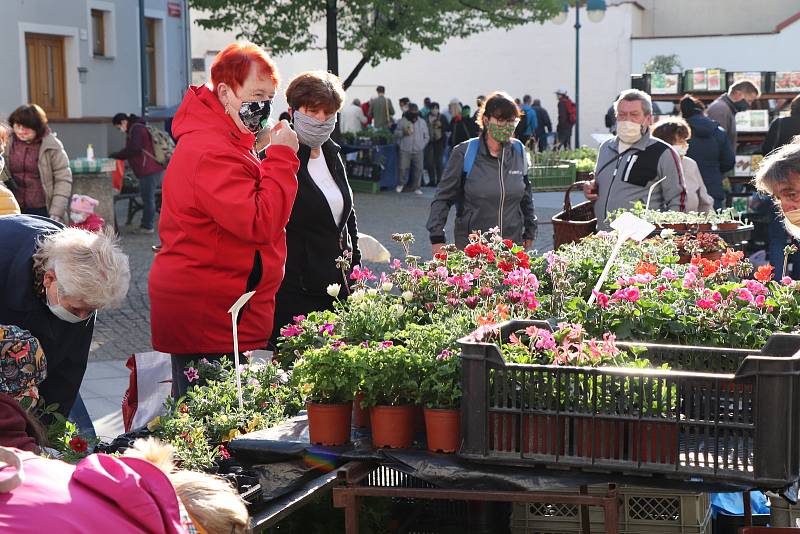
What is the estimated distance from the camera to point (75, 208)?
8.85 metres

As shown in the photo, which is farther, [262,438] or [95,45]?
[95,45]

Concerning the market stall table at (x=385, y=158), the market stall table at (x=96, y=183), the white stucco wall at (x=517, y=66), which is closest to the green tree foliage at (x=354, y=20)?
the market stall table at (x=385, y=158)

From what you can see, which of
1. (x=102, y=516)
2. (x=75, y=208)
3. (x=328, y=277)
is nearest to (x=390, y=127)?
(x=75, y=208)

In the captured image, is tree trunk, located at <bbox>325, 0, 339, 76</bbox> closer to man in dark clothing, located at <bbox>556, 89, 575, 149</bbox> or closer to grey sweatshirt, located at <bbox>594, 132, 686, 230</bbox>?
man in dark clothing, located at <bbox>556, 89, 575, 149</bbox>

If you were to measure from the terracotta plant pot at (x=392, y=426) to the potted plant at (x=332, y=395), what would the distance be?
0.26 feet

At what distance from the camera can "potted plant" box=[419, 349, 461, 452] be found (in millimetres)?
2986

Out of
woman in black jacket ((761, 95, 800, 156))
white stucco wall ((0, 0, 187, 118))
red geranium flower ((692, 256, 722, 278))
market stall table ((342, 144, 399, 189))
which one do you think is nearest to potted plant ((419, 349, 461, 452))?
red geranium flower ((692, 256, 722, 278))

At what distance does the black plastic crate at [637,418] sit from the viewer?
272 cm

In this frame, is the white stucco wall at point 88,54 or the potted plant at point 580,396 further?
the white stucco wall at point 88,54

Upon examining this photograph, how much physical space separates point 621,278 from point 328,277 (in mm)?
1400

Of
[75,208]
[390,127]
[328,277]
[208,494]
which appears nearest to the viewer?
[208,494]

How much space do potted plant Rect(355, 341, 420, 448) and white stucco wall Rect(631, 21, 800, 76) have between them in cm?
3010

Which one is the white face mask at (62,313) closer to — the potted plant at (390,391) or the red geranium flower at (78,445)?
the red geranium flower at (78,445)

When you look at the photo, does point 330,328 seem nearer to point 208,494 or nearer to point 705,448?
point 705,448
